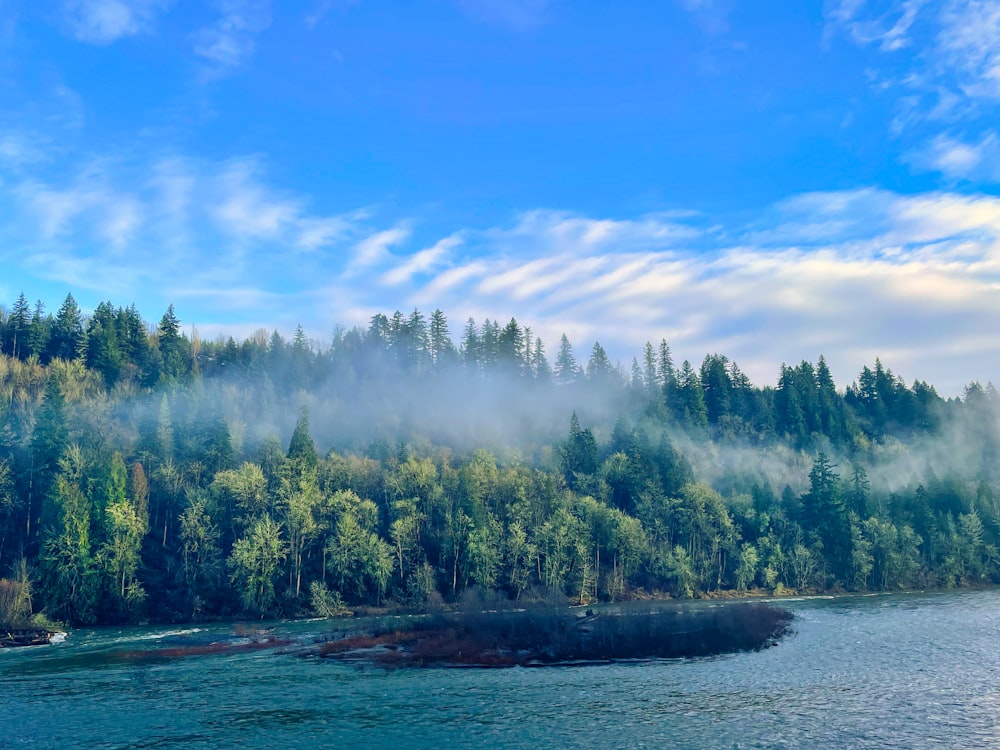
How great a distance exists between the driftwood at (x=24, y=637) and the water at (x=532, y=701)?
10.4 m

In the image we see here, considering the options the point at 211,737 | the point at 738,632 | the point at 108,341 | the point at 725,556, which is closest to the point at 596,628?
the point at 738,632

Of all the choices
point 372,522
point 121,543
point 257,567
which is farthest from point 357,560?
point 121,543

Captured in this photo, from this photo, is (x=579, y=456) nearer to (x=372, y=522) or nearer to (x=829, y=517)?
(x=829, y=517)

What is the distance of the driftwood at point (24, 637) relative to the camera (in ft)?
274

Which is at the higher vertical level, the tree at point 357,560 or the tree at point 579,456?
the tree at point 579,456

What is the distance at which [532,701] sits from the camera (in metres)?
50.1

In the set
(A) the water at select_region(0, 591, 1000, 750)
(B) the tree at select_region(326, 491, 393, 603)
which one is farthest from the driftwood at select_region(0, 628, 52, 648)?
(B) the tree at select_region(326, 491, 393, 603)

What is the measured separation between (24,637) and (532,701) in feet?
242

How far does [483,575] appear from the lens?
127375 mm

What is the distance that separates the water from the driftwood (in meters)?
10.4

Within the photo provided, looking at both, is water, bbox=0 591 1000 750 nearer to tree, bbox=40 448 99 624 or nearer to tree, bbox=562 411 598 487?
tree, bbox=40 448 99 624

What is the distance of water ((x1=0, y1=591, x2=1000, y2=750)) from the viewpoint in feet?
133

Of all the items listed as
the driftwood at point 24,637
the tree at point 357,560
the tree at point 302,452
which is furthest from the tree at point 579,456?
the driftwood at point 24,637

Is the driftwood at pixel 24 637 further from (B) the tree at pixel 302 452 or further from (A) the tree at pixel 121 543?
(B) the tree at pixel 302 452
